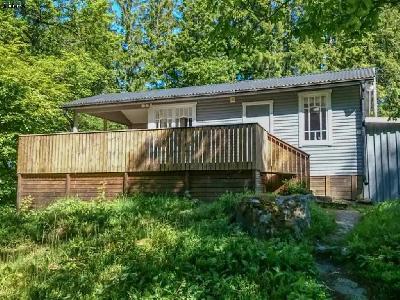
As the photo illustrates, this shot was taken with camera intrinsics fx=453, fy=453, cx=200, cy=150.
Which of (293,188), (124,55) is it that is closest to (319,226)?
(293,188)

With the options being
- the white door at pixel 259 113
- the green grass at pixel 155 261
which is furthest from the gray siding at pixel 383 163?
the green grass at pixel 155 261

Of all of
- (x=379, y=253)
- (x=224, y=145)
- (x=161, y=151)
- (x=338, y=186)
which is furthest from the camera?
(x=338, y=186)

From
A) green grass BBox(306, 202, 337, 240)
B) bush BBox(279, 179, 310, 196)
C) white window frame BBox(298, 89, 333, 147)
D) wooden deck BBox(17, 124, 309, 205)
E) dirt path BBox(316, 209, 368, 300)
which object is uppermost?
white window frame BBox(298, 89, 333, 147)

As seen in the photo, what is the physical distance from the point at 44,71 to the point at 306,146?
1249cm

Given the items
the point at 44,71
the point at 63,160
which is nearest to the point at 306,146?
the point at 63,160

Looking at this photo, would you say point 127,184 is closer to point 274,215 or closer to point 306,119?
point 274,215

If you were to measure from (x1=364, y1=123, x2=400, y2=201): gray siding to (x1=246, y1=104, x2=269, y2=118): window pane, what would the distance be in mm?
3721

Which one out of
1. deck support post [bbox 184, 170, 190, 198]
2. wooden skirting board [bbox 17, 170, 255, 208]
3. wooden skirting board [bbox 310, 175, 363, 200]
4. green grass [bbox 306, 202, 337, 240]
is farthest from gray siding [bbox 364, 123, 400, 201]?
green grass [bbox 306, 202, 337, 240]

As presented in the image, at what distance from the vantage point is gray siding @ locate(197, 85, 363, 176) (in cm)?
1521

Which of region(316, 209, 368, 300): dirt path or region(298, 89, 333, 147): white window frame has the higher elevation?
region(298, 89, 333, 147): white window frame

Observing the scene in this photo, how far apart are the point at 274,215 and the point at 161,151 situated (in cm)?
537

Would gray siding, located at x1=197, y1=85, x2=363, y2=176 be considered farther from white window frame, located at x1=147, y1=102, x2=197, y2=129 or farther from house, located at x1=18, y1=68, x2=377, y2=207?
white window frame, located at x1=147, y1=102, x2=197, y2=129

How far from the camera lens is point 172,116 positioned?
17.9 metres

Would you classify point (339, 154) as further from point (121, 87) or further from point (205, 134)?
point (121, 87)
